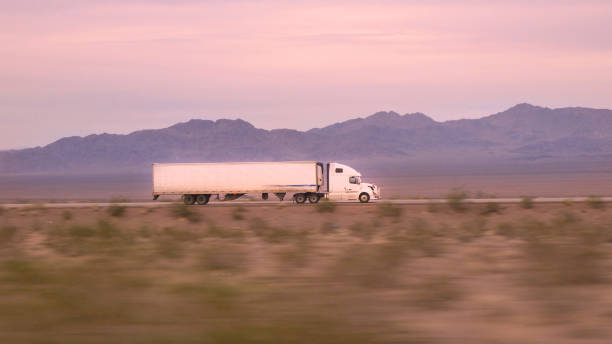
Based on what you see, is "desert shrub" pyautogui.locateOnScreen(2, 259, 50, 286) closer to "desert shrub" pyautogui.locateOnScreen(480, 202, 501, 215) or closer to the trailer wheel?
"desert shrub" pyautogui.locateOnScreen(480, 202, 501, 215)

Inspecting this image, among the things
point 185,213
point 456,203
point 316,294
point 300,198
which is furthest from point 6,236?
point 300,198

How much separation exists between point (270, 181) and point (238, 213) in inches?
360

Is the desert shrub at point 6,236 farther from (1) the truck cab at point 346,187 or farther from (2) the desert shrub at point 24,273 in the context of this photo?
(1) the truck cab at point 346,187

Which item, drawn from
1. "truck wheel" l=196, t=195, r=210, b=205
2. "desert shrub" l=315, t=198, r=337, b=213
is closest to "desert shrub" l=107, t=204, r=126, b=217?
"truck wheel" l=196, t=195, r=210, b=205

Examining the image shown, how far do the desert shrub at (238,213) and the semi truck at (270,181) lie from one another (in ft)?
20.1

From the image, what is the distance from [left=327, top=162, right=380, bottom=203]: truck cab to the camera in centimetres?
4731

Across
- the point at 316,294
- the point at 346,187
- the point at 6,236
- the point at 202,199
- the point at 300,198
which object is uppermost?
the point at 346,187

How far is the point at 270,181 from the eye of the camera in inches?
1881

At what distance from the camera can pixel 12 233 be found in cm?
1950

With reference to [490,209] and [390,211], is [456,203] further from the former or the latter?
[390,211]

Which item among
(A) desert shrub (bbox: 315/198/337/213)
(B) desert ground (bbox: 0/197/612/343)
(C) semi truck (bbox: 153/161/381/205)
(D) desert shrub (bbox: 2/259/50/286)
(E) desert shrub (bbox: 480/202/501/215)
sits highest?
(C) semi truck (bbox: 153/161/381/205)

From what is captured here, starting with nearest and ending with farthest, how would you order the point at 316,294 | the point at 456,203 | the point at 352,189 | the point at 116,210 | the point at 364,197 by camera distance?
the point at 316,294, the point at 456,203, the point at 116,210, the point at 364,197, the point at 352,189

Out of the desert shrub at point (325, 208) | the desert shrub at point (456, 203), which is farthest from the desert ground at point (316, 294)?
the desert shrub at point (325, 208)

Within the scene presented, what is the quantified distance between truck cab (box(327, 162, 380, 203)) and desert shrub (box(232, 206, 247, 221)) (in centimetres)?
811
